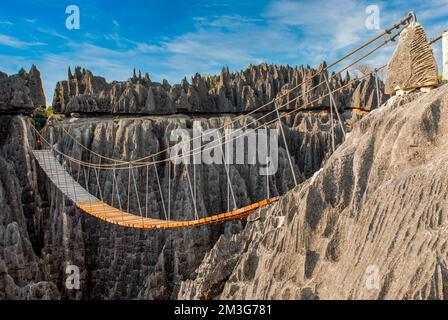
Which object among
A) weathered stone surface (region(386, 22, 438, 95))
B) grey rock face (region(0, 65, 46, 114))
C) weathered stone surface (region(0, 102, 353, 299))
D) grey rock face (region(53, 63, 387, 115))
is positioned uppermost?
grey rock face (region(53, 63, 387, 115))

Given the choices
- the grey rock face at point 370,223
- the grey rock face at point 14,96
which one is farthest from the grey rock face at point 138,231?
the grey rock face at point 370,223

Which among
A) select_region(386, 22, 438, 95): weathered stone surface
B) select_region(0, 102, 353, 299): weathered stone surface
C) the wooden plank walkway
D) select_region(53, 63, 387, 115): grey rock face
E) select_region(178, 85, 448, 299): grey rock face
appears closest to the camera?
select_region(178, 85, 448, 299): grey rock face

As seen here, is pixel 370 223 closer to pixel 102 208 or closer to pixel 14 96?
pixel 102 208

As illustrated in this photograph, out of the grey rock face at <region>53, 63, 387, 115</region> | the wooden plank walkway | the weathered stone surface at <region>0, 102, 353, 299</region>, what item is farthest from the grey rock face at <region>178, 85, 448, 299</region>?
the grey rock face at <region>53, 63, 387, 115</region>

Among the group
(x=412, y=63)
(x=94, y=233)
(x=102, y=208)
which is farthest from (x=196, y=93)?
(x=412, y=63)

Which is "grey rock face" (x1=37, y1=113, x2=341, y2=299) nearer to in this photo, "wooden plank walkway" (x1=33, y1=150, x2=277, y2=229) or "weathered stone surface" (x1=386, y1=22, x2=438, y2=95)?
"wooden plank walkway" (x1=33, y1=150, x2=277, y2=229)

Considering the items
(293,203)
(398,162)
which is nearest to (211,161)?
(293,203)
